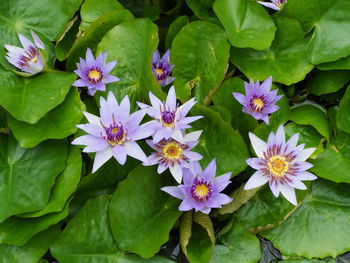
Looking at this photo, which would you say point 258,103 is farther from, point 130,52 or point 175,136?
point 130,52

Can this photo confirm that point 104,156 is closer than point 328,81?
Yes

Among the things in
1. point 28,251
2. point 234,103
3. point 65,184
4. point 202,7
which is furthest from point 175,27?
point 28,251

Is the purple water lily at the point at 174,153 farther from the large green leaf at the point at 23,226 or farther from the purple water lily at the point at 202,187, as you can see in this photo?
the large green leaf at the point at 23,226

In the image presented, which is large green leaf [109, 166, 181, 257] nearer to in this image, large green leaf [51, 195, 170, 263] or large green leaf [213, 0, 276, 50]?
large green leaf [51, 195, 170, 263]

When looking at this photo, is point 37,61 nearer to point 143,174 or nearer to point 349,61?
point 143,174

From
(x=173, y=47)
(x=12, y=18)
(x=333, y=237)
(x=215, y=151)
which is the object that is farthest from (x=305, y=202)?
(x=12, y=18)

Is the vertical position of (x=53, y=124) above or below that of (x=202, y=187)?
above

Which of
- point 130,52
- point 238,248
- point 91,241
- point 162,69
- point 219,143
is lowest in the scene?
point 238,248
